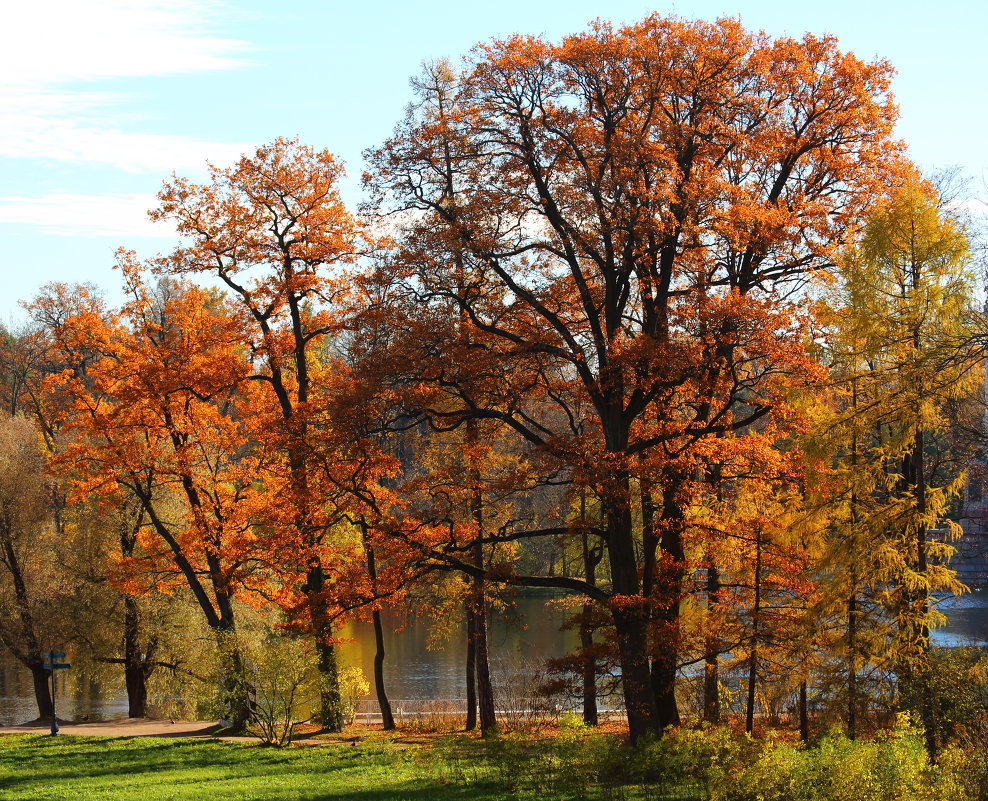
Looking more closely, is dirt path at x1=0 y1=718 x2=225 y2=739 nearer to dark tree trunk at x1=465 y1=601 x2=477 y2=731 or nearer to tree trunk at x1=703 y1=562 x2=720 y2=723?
dark tree trunk at x1=465 y1=601 x2=477 y2=731

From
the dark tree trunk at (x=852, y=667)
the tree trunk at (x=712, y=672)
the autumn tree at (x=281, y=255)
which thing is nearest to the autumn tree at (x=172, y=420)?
the autumn tree at (x=281, y=255)

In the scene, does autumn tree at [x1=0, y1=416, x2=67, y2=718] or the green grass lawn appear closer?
the green grass lawn

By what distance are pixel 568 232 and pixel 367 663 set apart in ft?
78.1

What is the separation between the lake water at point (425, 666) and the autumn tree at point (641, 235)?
11.5 m

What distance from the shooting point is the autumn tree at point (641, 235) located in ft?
48.4

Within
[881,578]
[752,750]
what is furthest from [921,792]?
[881,578]

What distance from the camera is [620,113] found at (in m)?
15.9

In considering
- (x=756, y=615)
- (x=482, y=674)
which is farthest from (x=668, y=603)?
(x=482, y=674)

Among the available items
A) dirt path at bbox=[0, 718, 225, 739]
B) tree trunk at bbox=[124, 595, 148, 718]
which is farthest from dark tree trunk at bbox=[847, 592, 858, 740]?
tree trunk at bbox=[124, 595, 148, 718]

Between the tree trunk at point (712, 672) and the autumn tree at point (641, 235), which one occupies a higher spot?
the autumn tree at point (641, 235)

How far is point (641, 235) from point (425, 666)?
77.9ft

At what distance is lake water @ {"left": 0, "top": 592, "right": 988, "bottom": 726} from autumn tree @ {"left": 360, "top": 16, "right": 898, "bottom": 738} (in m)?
11.5

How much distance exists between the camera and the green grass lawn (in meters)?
13.2

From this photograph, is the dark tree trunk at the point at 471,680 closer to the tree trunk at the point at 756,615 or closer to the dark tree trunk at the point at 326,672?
the dark tree trunk at the point at 326,672
